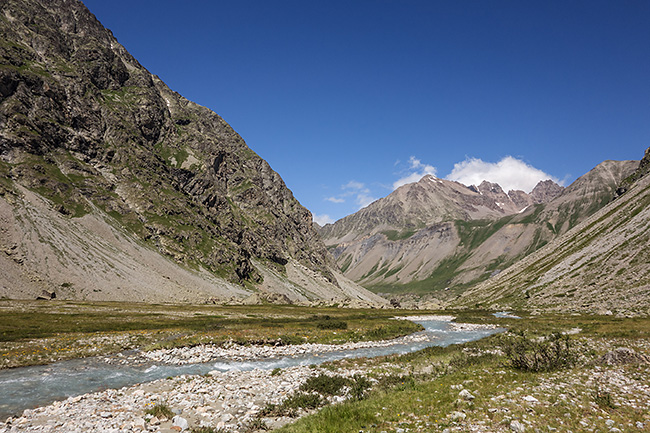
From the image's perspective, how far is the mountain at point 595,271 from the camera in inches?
3689

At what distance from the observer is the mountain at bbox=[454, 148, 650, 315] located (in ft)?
307

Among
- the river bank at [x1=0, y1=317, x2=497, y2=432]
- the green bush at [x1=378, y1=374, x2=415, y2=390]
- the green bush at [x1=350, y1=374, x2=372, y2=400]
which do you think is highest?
the green bush at [x1=378, y1=374, x2=415, y2=390]

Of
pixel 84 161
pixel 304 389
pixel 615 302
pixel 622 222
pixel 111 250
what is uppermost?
pixel 622 222

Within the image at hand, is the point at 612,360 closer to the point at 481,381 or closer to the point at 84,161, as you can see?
the point at 481,381

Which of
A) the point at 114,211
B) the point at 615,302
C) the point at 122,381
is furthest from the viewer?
the point at 114,211

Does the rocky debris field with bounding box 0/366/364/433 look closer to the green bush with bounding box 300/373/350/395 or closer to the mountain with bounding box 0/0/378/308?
the green bush with bounding box 300/373/350/395

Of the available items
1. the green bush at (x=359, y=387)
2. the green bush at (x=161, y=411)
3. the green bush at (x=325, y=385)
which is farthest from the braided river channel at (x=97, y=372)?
the green bush at (x=359, y=387)

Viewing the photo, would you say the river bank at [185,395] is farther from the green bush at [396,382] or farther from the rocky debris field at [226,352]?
the green bush at [396,382]

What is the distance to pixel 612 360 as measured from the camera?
73.8 ft

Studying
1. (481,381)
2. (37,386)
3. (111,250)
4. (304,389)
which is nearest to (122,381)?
(37,386)

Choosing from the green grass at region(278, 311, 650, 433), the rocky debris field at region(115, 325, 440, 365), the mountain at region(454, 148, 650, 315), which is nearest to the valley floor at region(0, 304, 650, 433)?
the green grass at region(278, 311, 650, 433)

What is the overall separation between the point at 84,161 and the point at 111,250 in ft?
256

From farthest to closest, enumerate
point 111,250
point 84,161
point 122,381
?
1. point 84,161
2. point 111,250
3. point 122,381

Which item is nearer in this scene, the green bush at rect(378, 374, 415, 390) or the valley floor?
the valley floor
